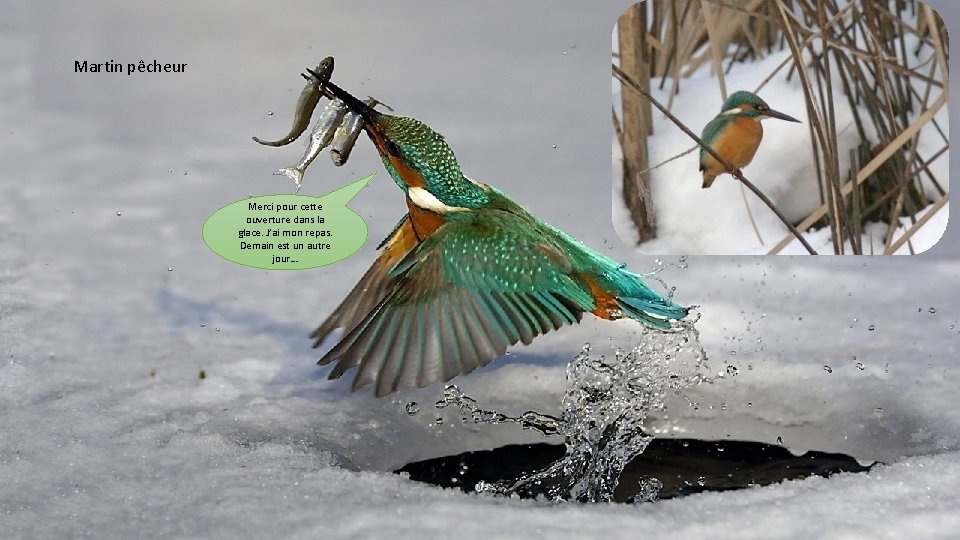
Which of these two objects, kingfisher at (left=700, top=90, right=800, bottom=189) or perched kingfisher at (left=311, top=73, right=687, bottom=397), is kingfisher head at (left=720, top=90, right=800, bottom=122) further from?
perched kingfisher at (left=311, top=73, right=687, bottom=397)

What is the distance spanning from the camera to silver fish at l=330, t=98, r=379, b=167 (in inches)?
61.0

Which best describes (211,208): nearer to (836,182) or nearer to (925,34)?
(836,182)

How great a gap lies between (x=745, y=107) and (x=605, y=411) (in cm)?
42

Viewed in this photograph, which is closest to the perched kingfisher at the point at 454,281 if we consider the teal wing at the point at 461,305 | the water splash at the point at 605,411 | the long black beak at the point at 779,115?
the teal wing at the point at 461,305

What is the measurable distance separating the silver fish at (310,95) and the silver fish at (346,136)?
0.16 ft

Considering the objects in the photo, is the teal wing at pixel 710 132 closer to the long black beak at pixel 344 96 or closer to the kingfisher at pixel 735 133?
the kingfisher at pixel 735 133

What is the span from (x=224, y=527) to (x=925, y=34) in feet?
3.43

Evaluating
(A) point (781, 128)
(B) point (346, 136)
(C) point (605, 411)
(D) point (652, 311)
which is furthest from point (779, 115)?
(B) point (346, 136)

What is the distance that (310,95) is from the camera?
157 cm

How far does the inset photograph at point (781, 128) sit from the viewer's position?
156 centimetres

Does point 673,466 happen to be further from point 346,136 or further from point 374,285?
point 346,136

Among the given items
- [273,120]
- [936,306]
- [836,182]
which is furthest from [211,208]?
[936,306]

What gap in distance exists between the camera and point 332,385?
1.74 metres

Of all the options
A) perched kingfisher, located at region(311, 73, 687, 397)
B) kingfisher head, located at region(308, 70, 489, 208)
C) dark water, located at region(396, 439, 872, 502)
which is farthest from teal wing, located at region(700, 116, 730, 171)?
dark water, located at region(396, 439, 872, 502)
